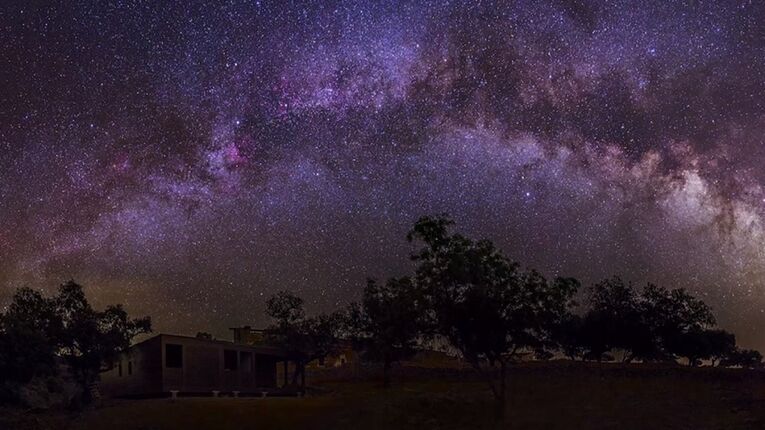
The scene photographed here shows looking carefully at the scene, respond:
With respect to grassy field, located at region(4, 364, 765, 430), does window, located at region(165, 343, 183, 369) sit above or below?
above

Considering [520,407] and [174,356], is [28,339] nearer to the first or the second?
[174,356]

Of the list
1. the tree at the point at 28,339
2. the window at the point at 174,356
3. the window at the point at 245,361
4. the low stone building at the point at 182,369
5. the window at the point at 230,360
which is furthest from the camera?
the window at the point at 245,361

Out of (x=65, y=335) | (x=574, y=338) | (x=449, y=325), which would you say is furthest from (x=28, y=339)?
(x=574, y=338)

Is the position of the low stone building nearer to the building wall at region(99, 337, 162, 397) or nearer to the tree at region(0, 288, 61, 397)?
the building wall at region(99, 337, 162, 397)

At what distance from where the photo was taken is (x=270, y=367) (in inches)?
2744

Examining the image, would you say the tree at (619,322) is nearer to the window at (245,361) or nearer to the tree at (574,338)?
the tree at (574,338)

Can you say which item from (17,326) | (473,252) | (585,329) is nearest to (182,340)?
(17,326)

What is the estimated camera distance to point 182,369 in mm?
58375

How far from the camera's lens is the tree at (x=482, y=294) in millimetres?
41406

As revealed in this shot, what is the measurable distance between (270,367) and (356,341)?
834cm

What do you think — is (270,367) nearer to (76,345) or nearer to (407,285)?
(76,345)

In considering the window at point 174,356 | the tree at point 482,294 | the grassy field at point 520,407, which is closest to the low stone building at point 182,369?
the window at point 174,356

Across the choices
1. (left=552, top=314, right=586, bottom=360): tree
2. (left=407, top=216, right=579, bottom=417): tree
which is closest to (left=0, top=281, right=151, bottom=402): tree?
(left=407, top=216, right=579, bottom=417): tree

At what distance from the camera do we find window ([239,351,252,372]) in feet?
215
